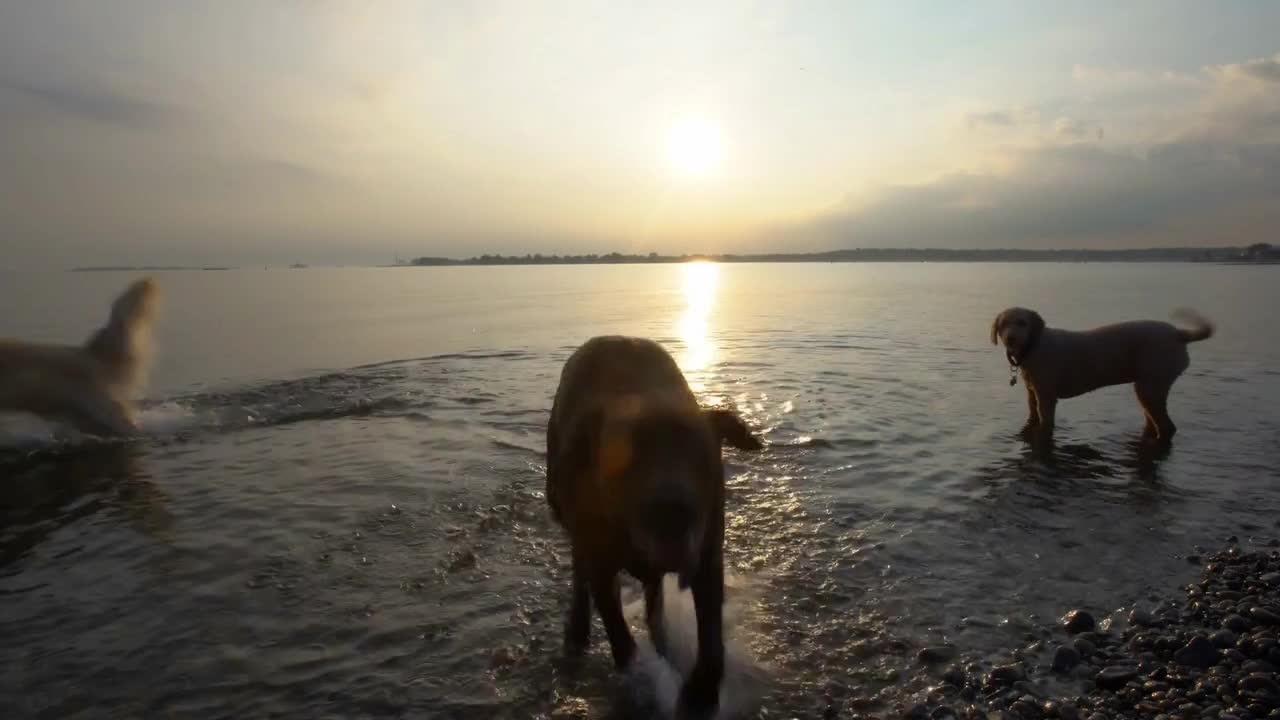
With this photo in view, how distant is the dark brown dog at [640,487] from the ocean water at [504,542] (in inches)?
16.0

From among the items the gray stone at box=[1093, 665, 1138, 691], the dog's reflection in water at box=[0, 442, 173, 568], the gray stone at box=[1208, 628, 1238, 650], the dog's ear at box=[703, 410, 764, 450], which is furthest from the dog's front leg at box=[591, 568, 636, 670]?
the dog's reflection in water at box=[0, 442, 173, 568]

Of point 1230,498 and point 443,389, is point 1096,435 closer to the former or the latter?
point 1230,498

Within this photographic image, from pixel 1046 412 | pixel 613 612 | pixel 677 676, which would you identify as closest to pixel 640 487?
pixel 613 612

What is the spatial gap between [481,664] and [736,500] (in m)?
4.23

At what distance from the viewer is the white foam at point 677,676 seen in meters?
4.59

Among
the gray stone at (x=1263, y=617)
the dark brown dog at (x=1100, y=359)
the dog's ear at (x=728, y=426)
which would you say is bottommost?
the gray stone at (x=1263, y=617)

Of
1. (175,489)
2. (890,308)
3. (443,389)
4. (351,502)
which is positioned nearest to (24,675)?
(351,502)

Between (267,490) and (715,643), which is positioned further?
(267,490)

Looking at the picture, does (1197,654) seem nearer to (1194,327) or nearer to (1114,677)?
(1114,677)

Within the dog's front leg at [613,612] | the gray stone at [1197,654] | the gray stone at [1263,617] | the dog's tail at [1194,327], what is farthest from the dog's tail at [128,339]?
the dog's tail at [1194,327]

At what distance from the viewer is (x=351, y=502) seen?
8.65m

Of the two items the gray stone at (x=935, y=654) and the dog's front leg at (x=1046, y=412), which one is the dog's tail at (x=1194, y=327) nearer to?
the dog's front leg at (x=1046, y=412)

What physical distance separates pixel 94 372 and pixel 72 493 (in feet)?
10.3

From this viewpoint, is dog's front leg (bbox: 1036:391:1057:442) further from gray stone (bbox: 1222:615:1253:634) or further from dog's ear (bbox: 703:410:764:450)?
dog's ear (bbox: 703:410:764:450)
